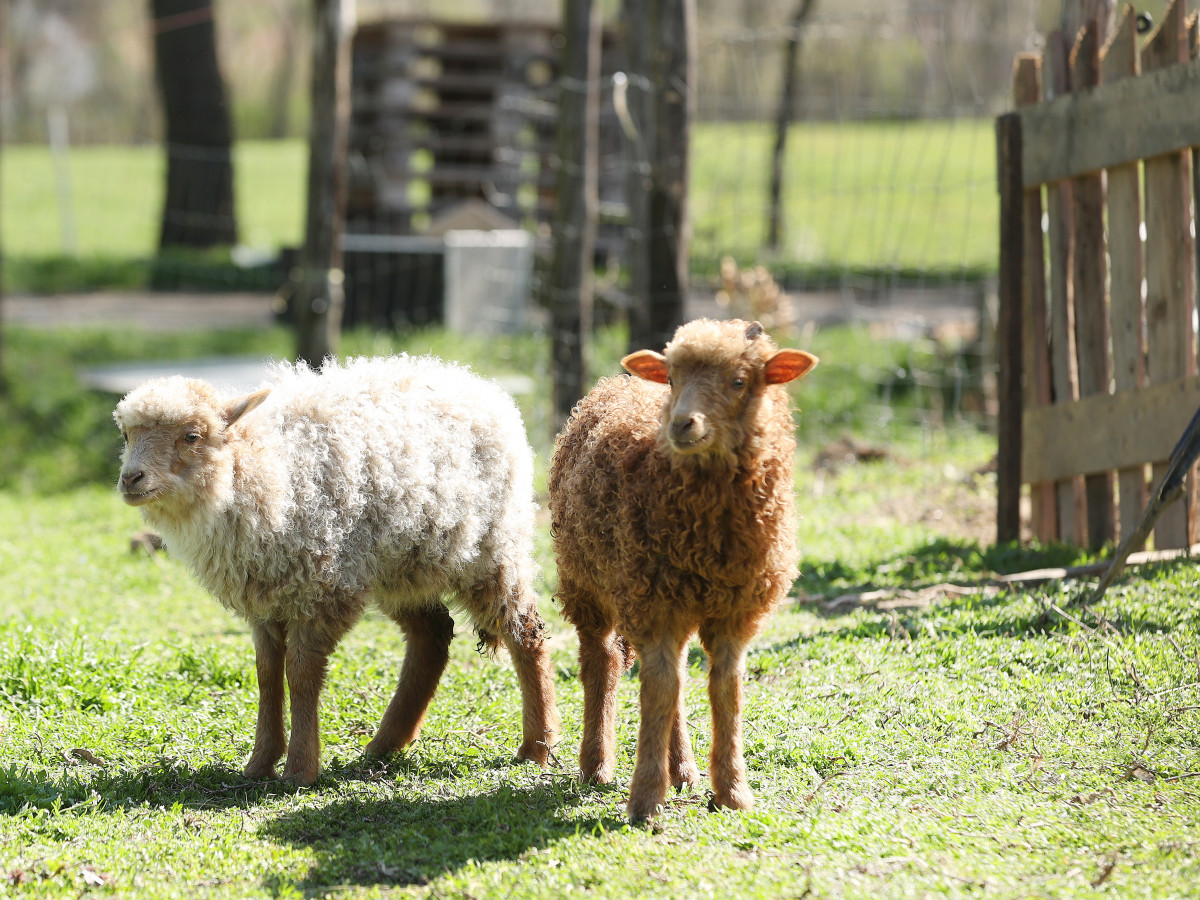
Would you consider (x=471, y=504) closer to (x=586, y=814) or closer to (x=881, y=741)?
(x=586, y=814)

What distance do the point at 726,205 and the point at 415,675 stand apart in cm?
1899

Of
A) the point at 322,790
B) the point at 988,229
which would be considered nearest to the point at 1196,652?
the point at 322,790

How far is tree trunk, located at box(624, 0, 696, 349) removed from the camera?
859cm

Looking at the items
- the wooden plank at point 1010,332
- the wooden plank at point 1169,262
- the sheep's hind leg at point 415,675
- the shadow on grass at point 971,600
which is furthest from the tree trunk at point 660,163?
the sheep's hind leg at point 415,675

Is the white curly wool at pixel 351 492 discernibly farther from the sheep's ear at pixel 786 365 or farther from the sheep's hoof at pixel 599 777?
the sheep's ear at pixel 786 365

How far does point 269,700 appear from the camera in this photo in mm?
4738

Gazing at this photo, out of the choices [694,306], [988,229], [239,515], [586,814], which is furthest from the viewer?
[988,229]

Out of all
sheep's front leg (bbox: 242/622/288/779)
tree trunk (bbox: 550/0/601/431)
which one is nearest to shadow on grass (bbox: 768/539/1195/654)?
sheep's front leg (bbox: 242/622/288/779)

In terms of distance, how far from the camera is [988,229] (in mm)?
22547

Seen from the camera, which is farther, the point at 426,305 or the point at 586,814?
the point at 426,305

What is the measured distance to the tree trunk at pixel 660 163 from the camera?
8.59m

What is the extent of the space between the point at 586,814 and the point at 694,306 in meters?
12.1

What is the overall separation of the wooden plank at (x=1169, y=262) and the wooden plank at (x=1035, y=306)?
0.71 metres

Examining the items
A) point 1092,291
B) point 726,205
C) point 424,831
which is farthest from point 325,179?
point 726,205
